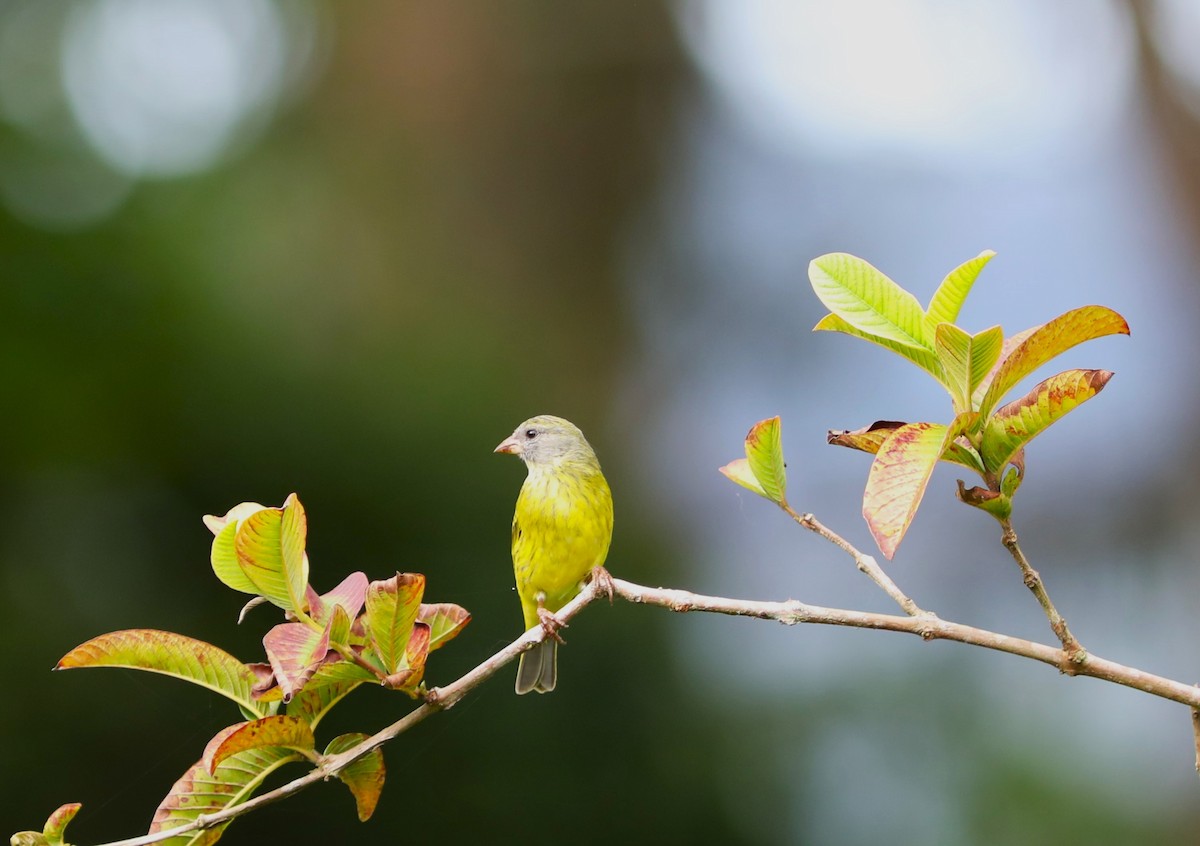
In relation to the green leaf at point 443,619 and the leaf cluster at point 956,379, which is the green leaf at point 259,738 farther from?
the leaf cluster at point 956,379

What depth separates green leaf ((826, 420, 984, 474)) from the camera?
111cm

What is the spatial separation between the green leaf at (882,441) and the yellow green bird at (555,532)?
1296 mm

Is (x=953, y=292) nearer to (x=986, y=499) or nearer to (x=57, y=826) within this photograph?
(x=986, y=499)

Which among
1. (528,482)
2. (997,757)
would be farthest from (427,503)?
(997,757)

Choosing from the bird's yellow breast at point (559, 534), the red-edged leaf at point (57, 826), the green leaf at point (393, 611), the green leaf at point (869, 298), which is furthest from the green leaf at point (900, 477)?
the bird's yellow breast at point (559, 534)

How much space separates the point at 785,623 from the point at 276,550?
543mm

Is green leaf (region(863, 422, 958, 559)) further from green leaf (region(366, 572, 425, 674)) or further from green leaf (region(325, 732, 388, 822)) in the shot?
green leaf (region(325, 732, 388, 822))

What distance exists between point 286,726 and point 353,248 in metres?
3.98

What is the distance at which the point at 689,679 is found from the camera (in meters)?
4.23

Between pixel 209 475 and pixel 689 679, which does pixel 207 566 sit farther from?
pixel 689 679

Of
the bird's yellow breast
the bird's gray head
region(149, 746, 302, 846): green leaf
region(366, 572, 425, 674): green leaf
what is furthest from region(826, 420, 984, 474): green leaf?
the bird's gray head

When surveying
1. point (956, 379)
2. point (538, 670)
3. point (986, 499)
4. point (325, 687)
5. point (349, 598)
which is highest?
point (956, 379)

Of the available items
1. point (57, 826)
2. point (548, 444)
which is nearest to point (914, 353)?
point (57, 826)

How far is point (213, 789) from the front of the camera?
1217mm
